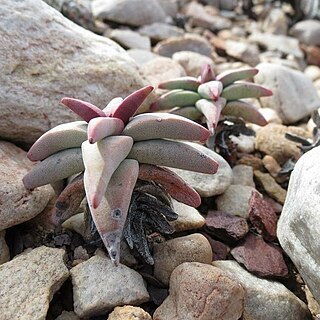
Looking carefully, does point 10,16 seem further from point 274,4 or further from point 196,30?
point 274,4

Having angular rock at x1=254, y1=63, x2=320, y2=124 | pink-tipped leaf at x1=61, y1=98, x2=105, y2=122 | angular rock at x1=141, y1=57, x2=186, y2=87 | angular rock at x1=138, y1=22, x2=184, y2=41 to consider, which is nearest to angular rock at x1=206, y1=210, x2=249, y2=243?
pink-tipped leaf at x1=61, y1=98, x2=105, y2=122

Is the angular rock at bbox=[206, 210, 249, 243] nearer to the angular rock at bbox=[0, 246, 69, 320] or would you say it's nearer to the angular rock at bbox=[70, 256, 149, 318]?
the angular rock at bbox=[70, 256, 149, 318]

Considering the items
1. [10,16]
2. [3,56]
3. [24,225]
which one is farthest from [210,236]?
[10,16]

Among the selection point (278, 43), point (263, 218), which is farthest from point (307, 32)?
point (263, 218)

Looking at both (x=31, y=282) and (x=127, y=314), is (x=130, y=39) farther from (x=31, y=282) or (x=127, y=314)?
(x=127, y=314)

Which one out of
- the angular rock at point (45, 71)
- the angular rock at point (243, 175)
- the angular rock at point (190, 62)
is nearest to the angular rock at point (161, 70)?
the angular rock at point (190, 62)

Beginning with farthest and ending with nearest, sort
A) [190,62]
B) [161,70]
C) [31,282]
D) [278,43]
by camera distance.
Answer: [278,43]
[190,62]
[161,70]
[31,282]

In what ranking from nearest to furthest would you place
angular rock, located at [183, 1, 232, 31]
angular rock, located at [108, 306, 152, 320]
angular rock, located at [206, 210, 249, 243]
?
angular rock, located at [108, 306, 152, 320] → angular rock, located at [206, 210, 249, 243] → angular rock, located at [183, 1, 232, 31]
